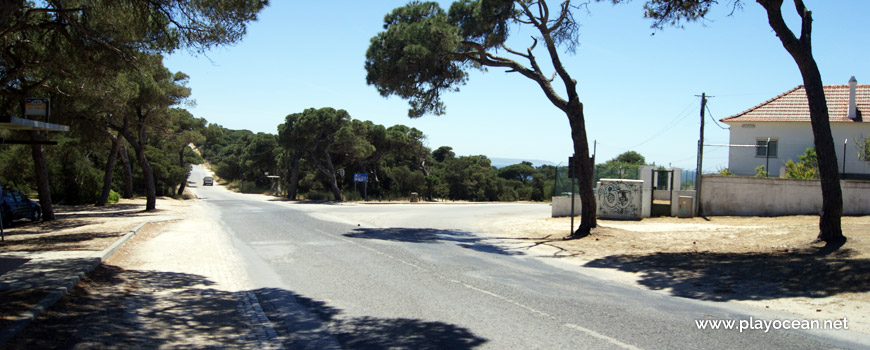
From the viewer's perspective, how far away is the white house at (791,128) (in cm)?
2932

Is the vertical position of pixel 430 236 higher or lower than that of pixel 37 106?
lower

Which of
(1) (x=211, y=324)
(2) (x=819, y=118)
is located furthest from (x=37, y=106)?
(2) (x=819, y=118)

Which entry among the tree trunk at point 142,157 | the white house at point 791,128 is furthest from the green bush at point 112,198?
the white house at point 791,128

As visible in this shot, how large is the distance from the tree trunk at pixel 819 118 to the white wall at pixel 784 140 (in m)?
19.2

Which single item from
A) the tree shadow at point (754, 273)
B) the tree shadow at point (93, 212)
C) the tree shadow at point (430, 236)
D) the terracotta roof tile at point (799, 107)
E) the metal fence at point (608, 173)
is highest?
the terracotta roof tile at point (799, 107)

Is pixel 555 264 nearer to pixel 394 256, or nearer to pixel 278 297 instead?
pixel 394 256

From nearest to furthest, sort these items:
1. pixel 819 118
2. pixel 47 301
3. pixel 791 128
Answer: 1. pixel 47 301
2. pixel 819 118
3. pixel 791 128

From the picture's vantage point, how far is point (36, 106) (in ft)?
37.2

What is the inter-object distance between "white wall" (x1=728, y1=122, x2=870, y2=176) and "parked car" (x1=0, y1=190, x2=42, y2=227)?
33.2m

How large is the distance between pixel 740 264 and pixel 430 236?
29.6 feet

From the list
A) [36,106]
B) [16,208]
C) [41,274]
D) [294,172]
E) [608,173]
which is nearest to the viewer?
[41,274]

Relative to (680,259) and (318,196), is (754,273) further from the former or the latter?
(318,196)

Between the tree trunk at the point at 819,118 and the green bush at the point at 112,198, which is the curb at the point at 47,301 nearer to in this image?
the tree trunk at the point at 819,118

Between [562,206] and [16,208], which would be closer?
[16,208]
